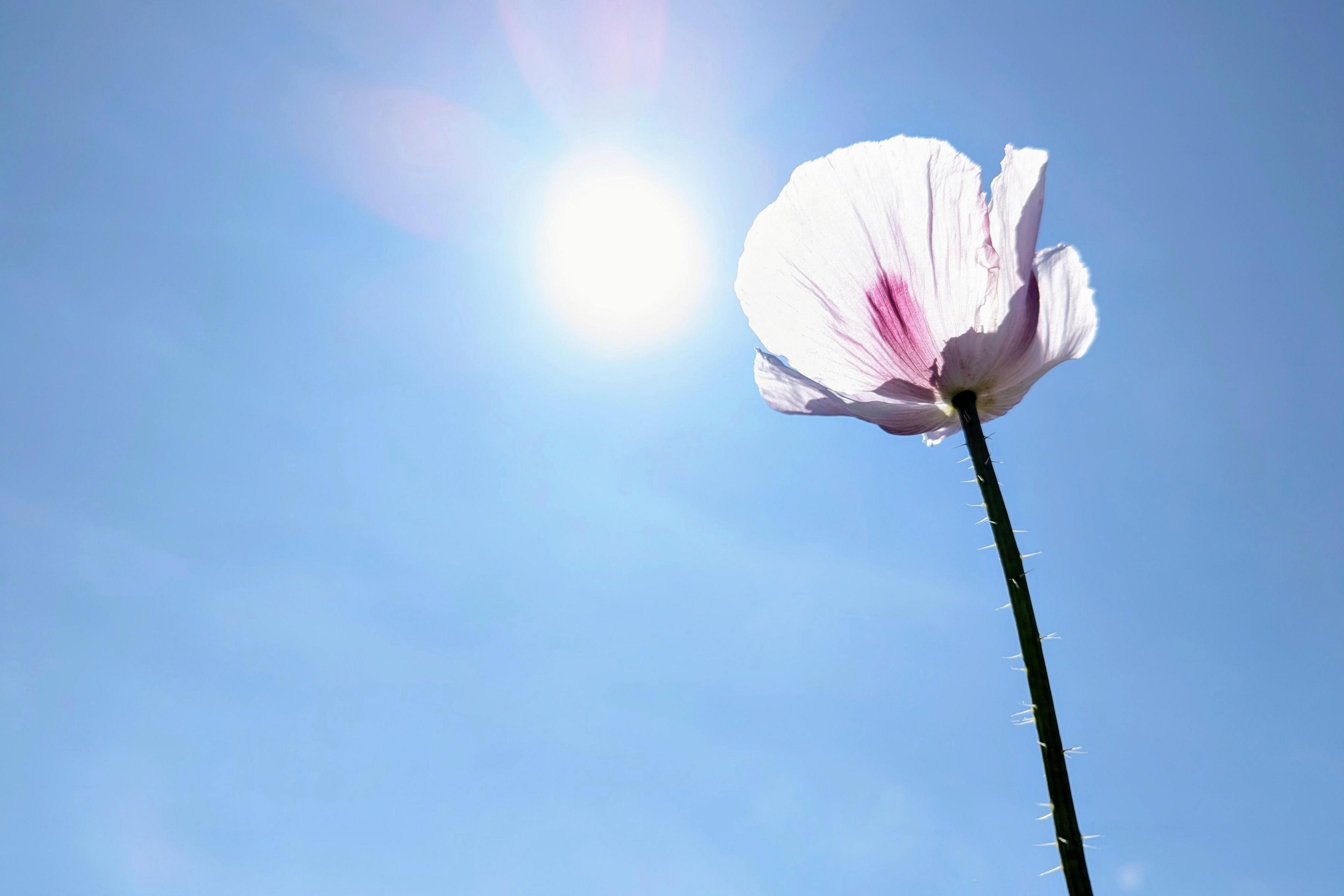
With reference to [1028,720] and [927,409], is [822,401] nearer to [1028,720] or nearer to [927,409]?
[927,409]

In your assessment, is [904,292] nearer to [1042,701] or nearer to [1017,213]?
[1017,213]

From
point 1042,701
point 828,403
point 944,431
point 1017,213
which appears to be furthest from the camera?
point 944,431

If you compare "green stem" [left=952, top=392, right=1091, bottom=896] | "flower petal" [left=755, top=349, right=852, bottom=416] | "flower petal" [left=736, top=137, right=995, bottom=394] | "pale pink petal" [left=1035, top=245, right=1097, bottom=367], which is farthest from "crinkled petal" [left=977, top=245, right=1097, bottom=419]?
"green stem" [left=952, top=392, right=1091, bottom=896]

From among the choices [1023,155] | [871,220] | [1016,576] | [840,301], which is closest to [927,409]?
[840,301]

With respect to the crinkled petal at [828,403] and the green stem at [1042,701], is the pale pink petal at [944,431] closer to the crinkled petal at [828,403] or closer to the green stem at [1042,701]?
the crinkled petal at [828,403]

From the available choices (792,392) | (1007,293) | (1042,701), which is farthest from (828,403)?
(1042,701)

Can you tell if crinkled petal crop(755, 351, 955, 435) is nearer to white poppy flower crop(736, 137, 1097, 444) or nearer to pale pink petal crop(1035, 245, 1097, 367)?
white poppy flower crop(736, 137, 1097, 444)

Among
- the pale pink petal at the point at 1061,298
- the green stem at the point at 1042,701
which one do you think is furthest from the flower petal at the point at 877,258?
the green stem at the point at 1042,701
